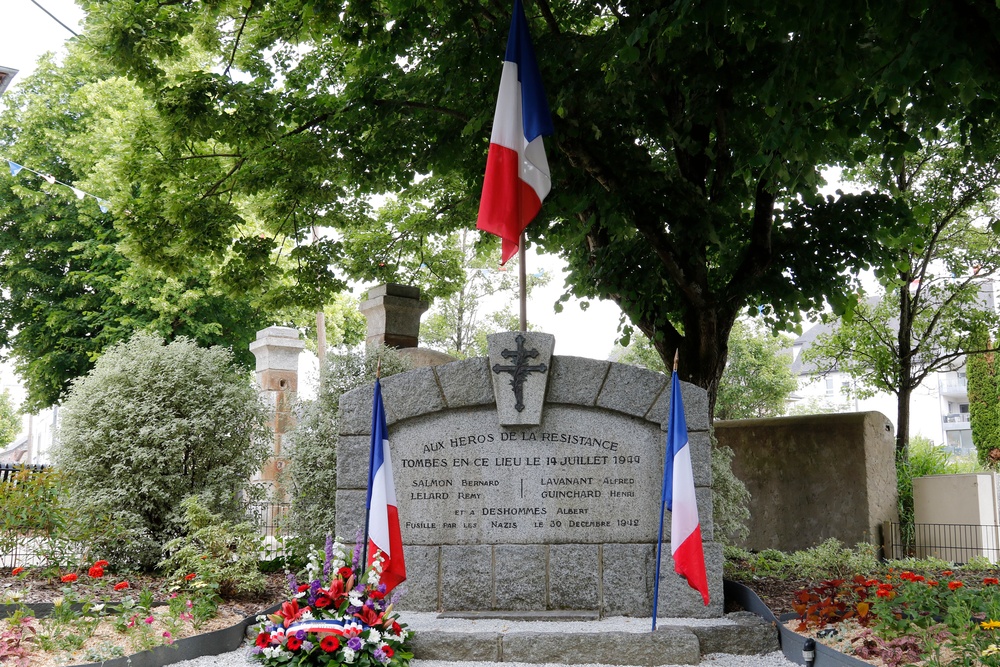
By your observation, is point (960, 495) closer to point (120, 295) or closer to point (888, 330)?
point (888, 330)

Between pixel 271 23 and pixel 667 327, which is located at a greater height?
pixel 271 23

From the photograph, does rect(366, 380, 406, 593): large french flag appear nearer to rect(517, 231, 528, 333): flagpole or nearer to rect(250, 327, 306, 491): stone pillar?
rect(517, 231, 528, 333): flagpole

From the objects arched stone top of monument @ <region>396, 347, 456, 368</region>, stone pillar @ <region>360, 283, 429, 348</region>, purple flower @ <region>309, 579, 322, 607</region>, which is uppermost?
stone pillar @ <region>360, 283, 429, 348</region>

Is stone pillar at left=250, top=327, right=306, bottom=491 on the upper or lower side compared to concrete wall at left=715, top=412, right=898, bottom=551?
upper

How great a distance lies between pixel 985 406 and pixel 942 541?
35.9 ft

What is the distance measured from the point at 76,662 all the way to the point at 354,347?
4.87 metres

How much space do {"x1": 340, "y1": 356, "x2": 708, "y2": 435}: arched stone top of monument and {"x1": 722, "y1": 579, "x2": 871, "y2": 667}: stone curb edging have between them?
1.48 meters

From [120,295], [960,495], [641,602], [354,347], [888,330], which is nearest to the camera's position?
[641,602]

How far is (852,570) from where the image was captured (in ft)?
26.6

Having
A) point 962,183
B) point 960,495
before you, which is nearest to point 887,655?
point 960,495

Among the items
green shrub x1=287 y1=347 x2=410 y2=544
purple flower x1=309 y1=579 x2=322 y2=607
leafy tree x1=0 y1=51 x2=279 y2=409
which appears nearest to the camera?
purple flower x1=309 y1=579 x2=322 y2=607

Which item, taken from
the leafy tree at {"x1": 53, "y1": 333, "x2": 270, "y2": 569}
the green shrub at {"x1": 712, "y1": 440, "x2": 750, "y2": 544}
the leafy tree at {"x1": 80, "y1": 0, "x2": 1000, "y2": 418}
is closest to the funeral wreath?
the leafy tree at {"x1": 53, "y1": 333, "x2": 270, "y2": 569}

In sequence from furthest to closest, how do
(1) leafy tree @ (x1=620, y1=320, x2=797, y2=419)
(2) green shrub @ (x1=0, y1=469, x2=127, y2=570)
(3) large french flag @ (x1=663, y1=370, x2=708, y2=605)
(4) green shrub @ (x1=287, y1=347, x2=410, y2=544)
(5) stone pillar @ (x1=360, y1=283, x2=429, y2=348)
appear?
(1) leafy tree @ (x1=620, y1=320, x2=797, y2=419), (5) stone pillar @ (x1=360, y1=283, x2=429, y2=348), (4) green shrub @ (x1=287, y1=347, x2=410, y2=544), (2) green shrub @ (x1=0, y1=469, x2=127, y2=570), (3) large french flag @ (x1=663, y1=370, x2=708, y2=605)

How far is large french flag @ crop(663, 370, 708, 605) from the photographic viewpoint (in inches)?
229
